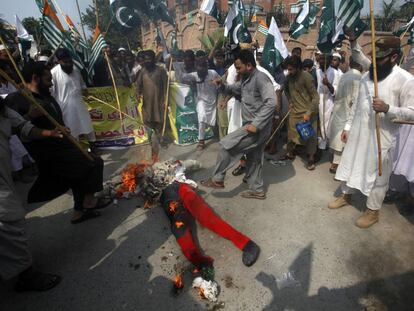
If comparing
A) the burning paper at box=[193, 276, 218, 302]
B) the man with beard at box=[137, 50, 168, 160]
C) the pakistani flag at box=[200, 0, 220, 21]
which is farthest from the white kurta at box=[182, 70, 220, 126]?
the burning paper at box=[193, 276, 218, 302]

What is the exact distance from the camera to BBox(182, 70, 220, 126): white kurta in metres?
6.32

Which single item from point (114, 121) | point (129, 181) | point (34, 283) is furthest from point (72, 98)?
point (34, 283)

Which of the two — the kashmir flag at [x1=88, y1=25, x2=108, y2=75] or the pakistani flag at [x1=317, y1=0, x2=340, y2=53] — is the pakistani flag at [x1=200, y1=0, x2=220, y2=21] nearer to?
the kashmir flag at [x1=88, y1=25, x2=108, y2=75]

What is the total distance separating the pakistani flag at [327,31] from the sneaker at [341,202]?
254 centimetres

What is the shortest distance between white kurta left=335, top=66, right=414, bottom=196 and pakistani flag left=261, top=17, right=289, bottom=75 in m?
2.28

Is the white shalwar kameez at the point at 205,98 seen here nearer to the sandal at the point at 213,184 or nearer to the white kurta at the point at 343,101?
the sandal at the point at 213,184

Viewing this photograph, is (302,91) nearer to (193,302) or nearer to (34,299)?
(193,302)

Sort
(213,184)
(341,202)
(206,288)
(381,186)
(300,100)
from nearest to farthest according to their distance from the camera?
1. (206,288)
2. (381,186)
3. (341,202)
4. (213,184)
5. (300,100)

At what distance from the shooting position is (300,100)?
17.1 ft

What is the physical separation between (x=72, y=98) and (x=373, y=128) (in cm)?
537

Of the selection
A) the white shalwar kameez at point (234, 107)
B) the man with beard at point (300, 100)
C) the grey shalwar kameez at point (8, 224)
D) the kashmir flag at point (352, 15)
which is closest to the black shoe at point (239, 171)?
the white shalwar kameez at point (234, 107)

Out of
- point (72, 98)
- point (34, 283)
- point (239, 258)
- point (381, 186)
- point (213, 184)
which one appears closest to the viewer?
point (34, 283)

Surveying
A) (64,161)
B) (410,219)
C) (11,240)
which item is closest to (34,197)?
(64,161)

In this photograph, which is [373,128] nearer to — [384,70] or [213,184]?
[384,70]
